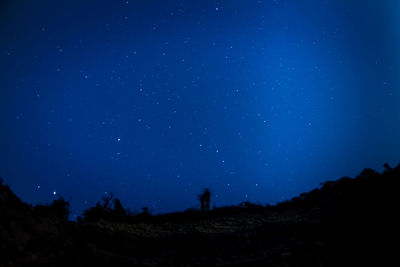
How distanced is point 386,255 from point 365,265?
21.1 inches

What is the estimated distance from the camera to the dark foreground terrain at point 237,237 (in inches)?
248

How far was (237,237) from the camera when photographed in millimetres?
9602

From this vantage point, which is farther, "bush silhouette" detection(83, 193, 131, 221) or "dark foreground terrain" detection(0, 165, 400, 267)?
"bush silhouette" detection(83, 193, 131, 221)

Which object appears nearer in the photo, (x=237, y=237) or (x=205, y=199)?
(x=237, y=237)

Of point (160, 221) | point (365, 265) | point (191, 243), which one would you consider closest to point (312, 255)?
point (365, 265)

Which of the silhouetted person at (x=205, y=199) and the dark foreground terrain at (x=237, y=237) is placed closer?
the dark foreground terrain at (x=237, y=237)

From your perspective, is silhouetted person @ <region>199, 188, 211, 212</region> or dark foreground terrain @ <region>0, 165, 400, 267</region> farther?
silhouetted person @ <region>199, 188, 211, 212</region>

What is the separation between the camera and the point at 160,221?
13.4 metres

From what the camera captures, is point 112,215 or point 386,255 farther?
point 112,215

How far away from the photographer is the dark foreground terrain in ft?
20.7

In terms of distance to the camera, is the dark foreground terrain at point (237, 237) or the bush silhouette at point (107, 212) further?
the bush silhouette at point (107, 212)

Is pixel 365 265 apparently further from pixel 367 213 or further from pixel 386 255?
pixel 367 213

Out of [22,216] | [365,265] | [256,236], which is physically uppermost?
[22,216]

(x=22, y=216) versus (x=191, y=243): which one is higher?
(x=22, y=216)
